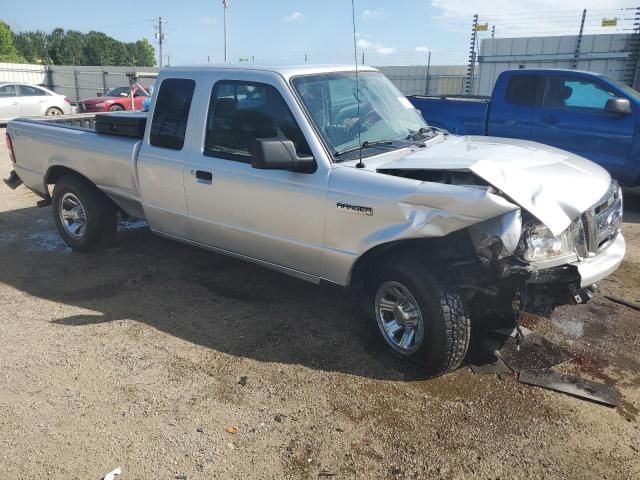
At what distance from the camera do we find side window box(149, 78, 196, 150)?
4586 millimetres

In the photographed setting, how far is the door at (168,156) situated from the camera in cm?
457

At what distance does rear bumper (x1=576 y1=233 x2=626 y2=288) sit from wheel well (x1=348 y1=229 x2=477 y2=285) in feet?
2.16

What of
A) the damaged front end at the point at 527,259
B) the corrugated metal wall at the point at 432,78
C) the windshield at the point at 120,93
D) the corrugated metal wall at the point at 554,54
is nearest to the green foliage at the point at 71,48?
the windshield at the point at 120,93

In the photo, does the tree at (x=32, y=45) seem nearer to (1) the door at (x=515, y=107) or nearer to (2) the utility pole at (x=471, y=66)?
(2) the utility pole at (x=471, y=66)

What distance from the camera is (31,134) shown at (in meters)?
5.96

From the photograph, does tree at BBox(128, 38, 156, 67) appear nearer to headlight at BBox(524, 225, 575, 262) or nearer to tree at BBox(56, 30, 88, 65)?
tree at BBox(56, 30, 88, 65)

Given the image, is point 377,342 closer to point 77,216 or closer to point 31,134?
point 77,216

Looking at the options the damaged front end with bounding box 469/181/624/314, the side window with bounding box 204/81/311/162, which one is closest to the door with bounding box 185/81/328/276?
the side window with bounding box 204/81/311/162

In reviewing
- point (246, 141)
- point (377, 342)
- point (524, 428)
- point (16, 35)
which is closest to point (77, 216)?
point (246, 141)

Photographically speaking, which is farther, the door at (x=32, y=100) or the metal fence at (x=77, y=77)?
the metal fence at (x=77, y=77)

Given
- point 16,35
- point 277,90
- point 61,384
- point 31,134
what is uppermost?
point 16,35

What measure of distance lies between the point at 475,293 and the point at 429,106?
6139mm

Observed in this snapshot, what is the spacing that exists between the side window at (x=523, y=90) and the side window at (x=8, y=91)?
1642 centimetres

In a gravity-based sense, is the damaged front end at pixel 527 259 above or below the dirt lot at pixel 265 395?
above
